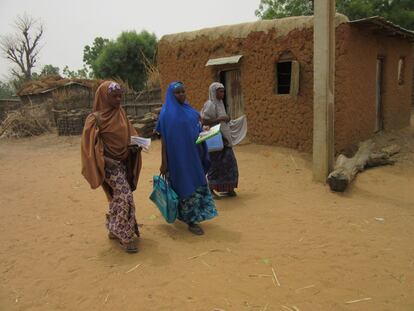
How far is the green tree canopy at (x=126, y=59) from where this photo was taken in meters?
23.9

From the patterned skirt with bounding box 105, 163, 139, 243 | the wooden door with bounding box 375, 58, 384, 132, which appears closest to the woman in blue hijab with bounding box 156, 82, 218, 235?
the patterned skirt with bounding box 105, 163, 139, 243

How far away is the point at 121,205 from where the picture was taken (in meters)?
3.62

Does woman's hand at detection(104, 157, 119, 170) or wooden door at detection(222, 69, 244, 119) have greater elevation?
wooden door at detection(222, 69, 244, 119)

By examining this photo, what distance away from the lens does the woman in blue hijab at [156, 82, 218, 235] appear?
3910 millimetres

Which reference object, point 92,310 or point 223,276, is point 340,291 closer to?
point 223,276

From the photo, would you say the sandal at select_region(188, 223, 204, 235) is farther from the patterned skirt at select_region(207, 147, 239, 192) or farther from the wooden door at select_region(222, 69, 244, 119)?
the wooden door at select_region(222, 69, 244, 119)

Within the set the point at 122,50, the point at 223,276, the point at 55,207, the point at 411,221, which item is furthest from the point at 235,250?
the point at 122,50

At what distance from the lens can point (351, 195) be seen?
5.47 meters

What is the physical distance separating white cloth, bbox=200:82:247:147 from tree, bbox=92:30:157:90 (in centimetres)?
1941

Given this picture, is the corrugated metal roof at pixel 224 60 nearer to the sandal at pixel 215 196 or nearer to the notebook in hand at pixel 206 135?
the sandal at pixel 215 196

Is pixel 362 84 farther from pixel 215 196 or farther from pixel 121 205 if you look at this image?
pixel 121 205

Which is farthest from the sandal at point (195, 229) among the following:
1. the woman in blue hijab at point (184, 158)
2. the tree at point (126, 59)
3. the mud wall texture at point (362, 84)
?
the tree at point (126, 59)

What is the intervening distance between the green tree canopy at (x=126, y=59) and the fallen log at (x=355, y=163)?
18.6 m

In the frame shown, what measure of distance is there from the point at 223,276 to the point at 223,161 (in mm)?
2317
